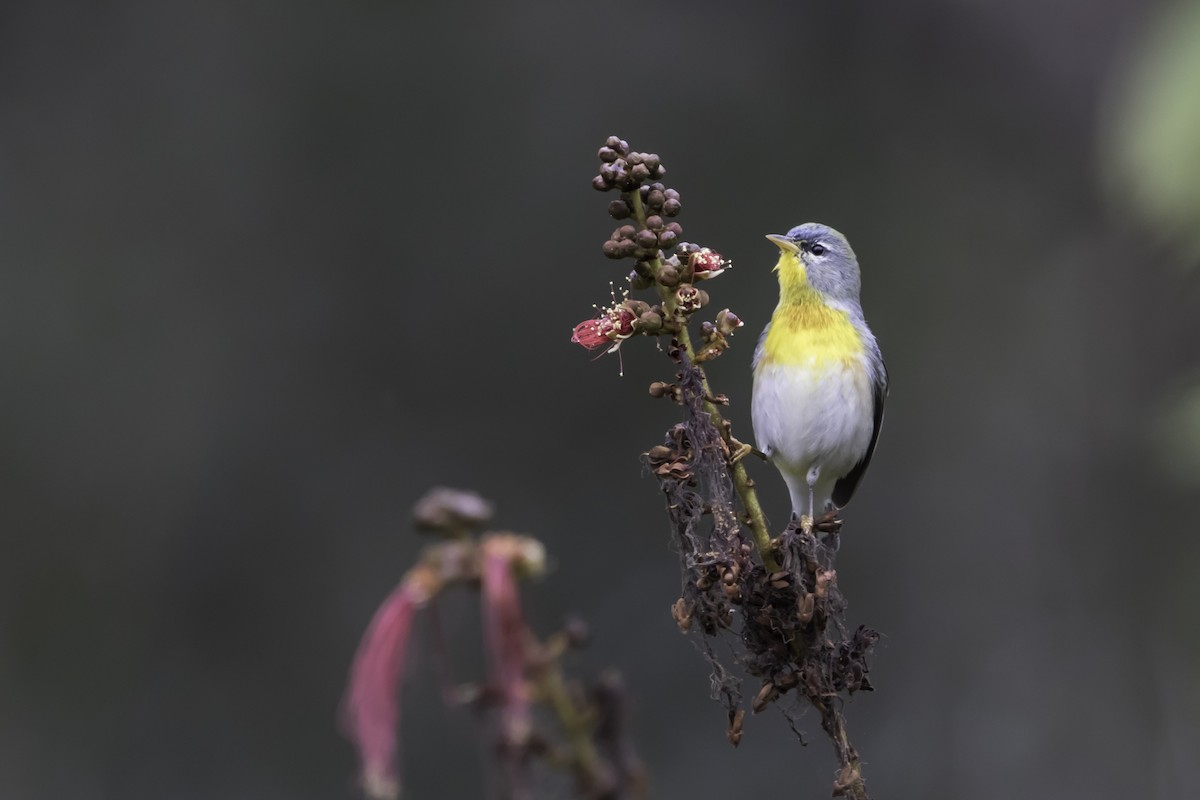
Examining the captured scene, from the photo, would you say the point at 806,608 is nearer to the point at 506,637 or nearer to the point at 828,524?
the point at 828,524

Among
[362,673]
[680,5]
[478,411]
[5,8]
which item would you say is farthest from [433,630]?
[5,8]

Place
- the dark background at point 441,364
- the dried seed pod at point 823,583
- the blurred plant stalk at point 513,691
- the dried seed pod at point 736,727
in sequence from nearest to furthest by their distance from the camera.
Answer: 1. the blurred plant stalk at point 513,691
2. the dried seed pod at point 736,727
3. the dried seed pod at point 823,583
4. the dark background at point 441,364

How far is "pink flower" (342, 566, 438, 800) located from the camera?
1295 mm

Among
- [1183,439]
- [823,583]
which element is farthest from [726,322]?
[1183,439]

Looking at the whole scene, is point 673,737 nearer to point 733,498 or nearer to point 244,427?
point 244,427

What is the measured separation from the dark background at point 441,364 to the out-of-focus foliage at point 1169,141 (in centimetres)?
551

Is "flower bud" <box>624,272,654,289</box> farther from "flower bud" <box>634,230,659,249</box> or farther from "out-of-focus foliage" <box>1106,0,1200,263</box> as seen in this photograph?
"out-of-focus foliage" <box>1106,0,1200,263</box>

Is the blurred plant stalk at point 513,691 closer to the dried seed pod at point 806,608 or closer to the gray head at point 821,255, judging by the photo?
the dried seed pod at point 806,608

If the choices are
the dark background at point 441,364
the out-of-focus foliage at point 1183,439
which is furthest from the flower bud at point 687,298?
the dark background at point 441,364

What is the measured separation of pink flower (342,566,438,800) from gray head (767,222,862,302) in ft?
11.2

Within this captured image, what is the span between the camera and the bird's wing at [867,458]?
191 inches

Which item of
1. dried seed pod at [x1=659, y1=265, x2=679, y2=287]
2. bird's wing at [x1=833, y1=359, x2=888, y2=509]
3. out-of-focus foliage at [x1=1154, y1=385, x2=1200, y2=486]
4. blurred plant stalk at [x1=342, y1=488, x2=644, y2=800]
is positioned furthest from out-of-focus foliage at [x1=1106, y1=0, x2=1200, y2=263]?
bird's wing at [x1=833, y1=359, x2=888, y2=509]

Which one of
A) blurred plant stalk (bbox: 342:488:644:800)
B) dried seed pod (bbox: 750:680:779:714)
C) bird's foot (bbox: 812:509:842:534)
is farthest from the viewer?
bird's foot (bbox: 812:509:842:534)

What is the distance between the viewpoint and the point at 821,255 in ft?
15.4
